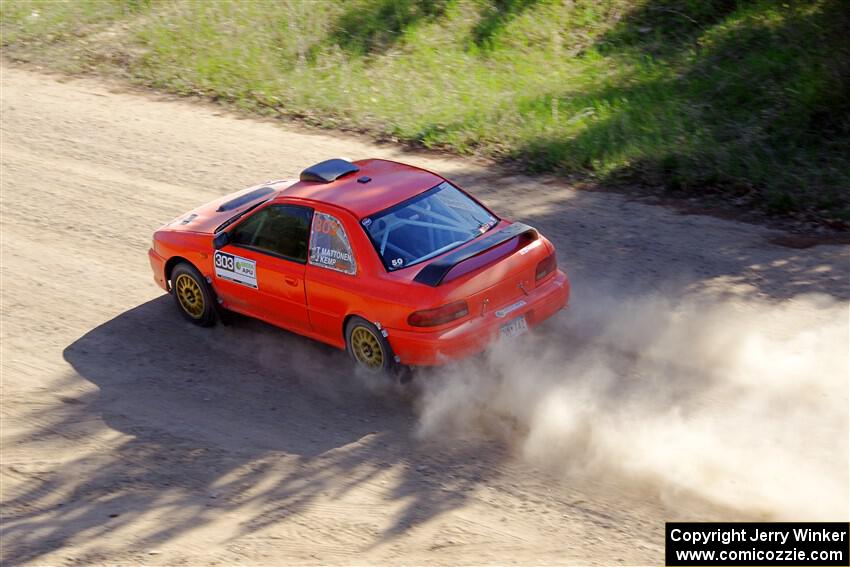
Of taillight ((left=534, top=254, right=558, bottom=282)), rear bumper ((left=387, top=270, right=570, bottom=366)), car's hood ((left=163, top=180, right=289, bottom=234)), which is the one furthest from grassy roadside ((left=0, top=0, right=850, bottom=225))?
rear bumper ((left=387, top=270, right=570, bottom=366))

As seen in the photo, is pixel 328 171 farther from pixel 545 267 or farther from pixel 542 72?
pixel 542 72

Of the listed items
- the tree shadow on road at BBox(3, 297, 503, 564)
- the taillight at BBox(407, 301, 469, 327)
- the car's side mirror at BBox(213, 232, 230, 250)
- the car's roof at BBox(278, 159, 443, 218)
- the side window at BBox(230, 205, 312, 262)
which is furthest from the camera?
the car's side mirror at BBox(213, 232, 230, 250)

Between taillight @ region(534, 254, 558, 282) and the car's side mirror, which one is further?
the car's side mirror

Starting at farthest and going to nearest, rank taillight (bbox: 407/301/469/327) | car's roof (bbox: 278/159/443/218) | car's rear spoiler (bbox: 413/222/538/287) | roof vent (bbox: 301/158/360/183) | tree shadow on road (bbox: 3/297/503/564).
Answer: roof vent (bbox: 301/158/360/183) < car's roof (bbox: 278/159/443/218) < car's rear spoiler (bbox: 413/222/538/287) < taillight (bbox: 407/301/469/327) < tree shadow on road (bbox: 3/297/503/564)

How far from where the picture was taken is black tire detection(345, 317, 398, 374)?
8297mm

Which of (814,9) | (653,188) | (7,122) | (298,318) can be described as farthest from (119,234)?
(814,9)

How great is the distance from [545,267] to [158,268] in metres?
4.02

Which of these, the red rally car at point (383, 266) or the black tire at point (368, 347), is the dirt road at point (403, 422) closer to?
the black tire at point (368, 347)

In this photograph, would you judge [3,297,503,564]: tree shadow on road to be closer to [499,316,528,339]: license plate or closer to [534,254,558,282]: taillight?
[499,316,528,339]: license plate

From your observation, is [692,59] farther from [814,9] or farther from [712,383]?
[712,383]

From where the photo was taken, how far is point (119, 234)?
12.2m

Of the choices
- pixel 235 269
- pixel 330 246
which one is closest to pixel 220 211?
pixel 235 269

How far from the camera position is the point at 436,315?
797 centimetres

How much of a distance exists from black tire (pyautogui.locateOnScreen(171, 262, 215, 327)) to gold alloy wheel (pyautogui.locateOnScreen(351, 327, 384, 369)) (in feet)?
6.34
